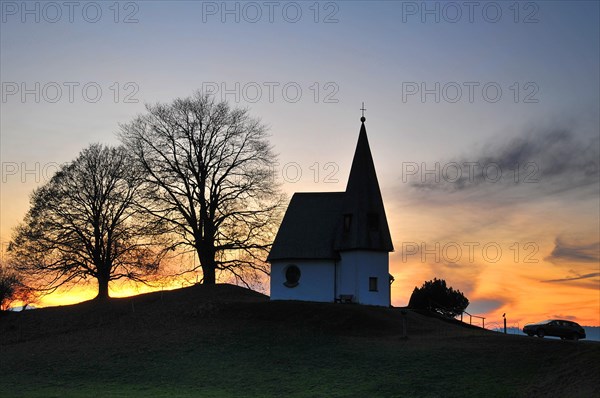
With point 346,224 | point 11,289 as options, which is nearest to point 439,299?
point 346,224

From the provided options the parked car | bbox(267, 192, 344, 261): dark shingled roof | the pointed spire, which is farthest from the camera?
bbox(267, 192, 344, 261): dark shingled roof

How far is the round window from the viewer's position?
5159 cm

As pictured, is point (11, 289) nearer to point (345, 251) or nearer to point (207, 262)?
point (207, 262)

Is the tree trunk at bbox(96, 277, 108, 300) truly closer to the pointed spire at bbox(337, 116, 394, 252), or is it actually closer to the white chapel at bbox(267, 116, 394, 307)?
the white chapel at bbox(267, 116, 394, 307)

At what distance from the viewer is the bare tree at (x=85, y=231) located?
5856cm

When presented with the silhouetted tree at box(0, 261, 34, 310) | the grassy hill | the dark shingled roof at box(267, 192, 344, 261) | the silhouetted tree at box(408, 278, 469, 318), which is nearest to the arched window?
the dark shingled roof at box(267, 192, 344, 261)

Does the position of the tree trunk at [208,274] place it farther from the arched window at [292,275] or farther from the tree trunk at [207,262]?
the arched window at [292,275]

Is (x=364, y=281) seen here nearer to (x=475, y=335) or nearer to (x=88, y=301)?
(x=475, y=335)

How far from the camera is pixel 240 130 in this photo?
58500 mm

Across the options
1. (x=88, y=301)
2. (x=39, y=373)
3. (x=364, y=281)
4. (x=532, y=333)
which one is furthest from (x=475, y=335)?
(x=88, y=301)

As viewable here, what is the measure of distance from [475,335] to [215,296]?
21.3 m

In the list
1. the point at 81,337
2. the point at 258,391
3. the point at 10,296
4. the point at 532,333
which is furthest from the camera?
the point at 10,296

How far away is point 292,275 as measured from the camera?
5181 cm

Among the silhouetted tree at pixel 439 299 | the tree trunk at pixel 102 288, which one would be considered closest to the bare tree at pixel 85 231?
the tree trunk at pixel 102 288
